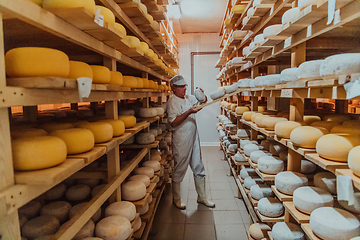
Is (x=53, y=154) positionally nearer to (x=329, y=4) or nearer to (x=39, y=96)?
(x=39, y=96)

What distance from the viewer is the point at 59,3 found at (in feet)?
3.32

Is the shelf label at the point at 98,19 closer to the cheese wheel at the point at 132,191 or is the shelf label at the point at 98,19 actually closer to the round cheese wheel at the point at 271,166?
the cheese wheel at the point at 132,191

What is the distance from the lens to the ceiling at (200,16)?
17.7 feet

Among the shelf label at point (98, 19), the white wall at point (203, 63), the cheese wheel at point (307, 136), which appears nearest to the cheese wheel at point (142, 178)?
the cheese wheel at point (307, 136)

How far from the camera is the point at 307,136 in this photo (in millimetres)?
1581

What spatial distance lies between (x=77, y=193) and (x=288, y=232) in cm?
167

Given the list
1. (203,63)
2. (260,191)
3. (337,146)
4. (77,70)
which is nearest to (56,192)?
(77,70)

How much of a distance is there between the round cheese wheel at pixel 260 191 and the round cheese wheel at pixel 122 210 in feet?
4.23

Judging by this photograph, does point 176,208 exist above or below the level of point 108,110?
below

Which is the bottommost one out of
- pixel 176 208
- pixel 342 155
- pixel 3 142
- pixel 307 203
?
pixel 176 208

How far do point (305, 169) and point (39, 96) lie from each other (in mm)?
2142

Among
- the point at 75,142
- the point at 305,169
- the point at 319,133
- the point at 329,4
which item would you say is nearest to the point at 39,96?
the point at 75,142

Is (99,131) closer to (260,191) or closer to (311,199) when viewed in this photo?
(311,199)

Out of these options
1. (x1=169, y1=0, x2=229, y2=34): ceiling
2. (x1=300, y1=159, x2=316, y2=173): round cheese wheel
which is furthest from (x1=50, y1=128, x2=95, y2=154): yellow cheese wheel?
(x1=169, y1=0, x2=229, y2=34): ceiling
